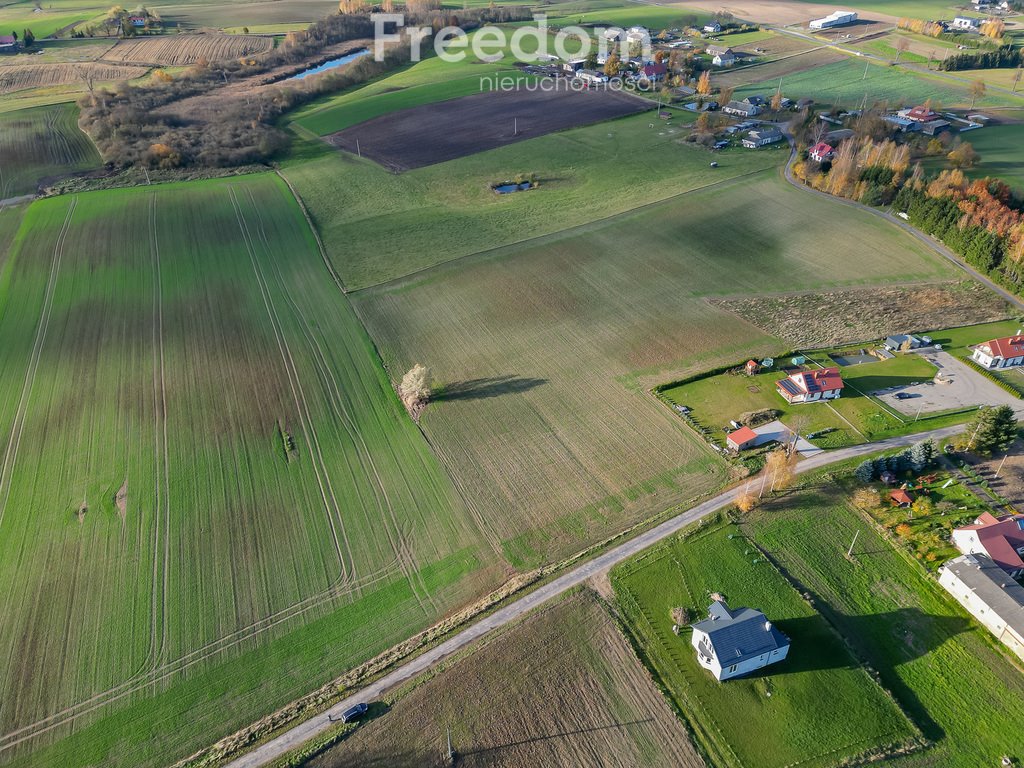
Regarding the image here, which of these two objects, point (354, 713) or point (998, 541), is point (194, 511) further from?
point (998, 541)

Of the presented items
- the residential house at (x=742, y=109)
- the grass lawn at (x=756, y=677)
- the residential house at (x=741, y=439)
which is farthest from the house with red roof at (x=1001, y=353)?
the residential house at (x=742, y=109)

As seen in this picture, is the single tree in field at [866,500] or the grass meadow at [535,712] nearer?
the grass meadow at [535,712]

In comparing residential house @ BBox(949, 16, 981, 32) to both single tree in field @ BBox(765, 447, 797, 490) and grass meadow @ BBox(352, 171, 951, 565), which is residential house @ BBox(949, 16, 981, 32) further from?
single tree in field @ BBox(765, 447, 797, 490)

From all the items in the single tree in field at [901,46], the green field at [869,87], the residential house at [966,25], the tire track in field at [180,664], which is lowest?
the tire track in field at [180,664]

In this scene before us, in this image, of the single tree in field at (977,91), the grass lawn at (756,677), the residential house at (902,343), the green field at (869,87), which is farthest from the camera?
the green field at (869,87)

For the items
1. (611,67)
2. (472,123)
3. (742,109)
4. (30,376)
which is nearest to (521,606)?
(30,376)

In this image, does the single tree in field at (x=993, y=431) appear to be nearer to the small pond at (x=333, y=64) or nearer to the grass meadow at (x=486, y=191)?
the grass meadow at (x=486, y=191)
